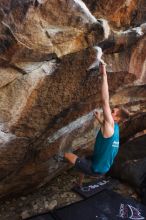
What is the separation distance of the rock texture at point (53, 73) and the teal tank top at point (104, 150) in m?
0.67

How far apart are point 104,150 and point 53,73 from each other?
4.07 feet

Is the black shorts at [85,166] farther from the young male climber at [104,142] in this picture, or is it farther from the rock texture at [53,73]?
the rock texture at [53,73]

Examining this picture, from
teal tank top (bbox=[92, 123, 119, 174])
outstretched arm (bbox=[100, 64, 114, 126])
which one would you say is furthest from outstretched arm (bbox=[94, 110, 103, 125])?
outstretched arm (bbox=[100, 64, 114, 126])

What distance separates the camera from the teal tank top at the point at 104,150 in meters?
4.69

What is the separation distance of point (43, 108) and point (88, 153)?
7.59 feet

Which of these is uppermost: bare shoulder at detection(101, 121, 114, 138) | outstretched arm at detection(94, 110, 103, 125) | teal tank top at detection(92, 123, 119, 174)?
outstretched arm at detection(94, 110, 103, 125)

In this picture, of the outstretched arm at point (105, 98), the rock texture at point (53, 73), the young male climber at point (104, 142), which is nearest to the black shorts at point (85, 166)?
the young male climber at point (104, 142)

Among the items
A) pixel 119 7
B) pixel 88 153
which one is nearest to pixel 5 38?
pixel 119 7

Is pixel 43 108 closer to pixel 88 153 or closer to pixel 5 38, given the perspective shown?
pixel 5 38

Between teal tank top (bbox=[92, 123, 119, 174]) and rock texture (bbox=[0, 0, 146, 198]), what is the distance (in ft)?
2.20

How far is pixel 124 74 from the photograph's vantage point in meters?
5.34

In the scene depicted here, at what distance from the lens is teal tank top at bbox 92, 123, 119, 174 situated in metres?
4.69

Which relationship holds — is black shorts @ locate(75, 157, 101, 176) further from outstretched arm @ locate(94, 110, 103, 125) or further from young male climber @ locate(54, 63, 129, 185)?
outstretched arm @ locate(94, 110, 103, 125)

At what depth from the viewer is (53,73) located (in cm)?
434
